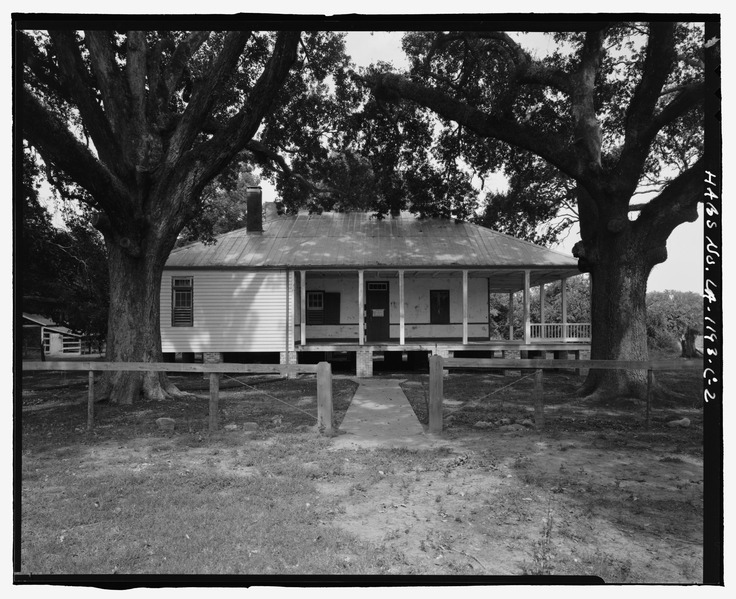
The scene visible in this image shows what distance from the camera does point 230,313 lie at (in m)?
16.7

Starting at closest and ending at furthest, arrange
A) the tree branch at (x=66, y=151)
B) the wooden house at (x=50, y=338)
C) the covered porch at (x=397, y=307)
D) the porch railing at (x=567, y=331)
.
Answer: the tree branch at (x=66, y=151) < the wooden house at (x=50, y=338) < the porch railing at (x=567, y=331) < the covered porch at (x=397, y=307)

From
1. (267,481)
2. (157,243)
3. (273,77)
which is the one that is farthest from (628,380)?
(157,243)

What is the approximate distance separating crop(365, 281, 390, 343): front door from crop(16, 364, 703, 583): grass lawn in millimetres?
10841

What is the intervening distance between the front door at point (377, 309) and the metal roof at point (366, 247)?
2131 mm

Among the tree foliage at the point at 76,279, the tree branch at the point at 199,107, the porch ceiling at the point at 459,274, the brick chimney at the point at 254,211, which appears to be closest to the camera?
the tree branch at the point at 199,107

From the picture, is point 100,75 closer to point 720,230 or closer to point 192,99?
point 192,99

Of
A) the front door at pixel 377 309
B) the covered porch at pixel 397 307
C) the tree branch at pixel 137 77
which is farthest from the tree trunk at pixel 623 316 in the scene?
the tree branch at pixel 137 77

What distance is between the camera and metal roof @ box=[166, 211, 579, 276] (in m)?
16.3

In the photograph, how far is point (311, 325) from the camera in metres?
18.7

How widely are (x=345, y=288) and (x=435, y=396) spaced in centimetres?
1175

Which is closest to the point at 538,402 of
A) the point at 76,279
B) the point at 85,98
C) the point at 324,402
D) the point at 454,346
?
the point at 324,402

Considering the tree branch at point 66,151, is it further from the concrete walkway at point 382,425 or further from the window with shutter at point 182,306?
the window with shutter at point 182,306

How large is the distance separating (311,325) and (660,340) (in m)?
11.6

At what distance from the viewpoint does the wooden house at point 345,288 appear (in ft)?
53.6
